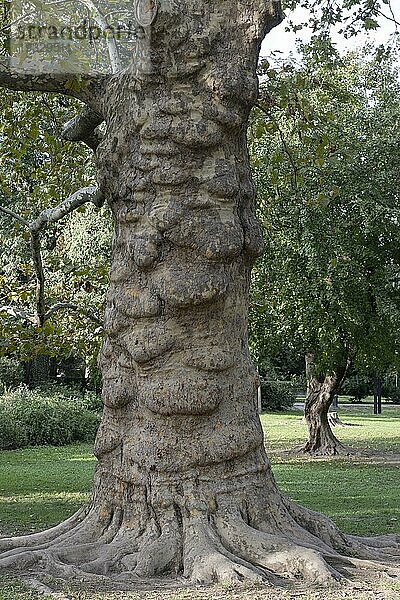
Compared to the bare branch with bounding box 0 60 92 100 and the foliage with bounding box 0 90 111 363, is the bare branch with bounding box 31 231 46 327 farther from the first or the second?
the bare branch with bounding box 0 60 92 100

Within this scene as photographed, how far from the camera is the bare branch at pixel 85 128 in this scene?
24.6 ft

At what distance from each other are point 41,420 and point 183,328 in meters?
18.4

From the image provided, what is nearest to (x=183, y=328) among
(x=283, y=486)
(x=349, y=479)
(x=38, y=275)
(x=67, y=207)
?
(x=67, y=207)

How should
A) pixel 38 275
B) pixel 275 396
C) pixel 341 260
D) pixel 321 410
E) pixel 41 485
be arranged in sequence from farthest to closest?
pixel 275 396 → pixel 321 410 → pixel 341 260 → pixel 41 485 → pixel 38 275

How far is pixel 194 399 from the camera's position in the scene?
19.4ft

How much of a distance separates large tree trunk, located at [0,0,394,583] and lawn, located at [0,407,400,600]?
862mm

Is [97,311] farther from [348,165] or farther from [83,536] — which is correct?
[348,165]

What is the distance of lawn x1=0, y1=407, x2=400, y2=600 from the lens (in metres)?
9.81

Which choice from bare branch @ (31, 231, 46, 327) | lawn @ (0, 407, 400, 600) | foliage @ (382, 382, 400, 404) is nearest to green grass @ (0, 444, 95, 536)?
lawn @ (0, 407, 400, 600)

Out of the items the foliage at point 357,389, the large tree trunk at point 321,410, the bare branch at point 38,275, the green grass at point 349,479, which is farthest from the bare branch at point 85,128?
the foliage at point 357,389

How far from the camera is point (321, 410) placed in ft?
68.1

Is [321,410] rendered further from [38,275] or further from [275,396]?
[275,396]

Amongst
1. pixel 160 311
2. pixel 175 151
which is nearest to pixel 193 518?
pixel 160 311

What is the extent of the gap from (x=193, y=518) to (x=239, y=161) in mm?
2621
